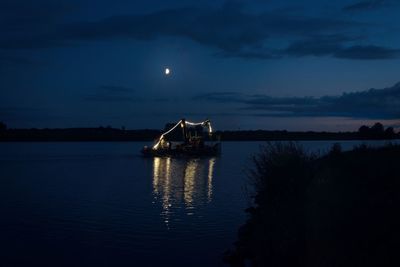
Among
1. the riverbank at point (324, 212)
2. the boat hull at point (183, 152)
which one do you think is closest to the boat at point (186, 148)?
the boat hull at point (183, 152)

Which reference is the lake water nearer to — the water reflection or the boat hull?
the water reflection

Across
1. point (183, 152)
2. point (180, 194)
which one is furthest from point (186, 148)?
point (180, 194)

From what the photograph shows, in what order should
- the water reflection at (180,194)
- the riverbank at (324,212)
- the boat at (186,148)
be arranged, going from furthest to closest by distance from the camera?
the boat at (186,148) < the water reflection at (180,194) < the riverbank at (324,212)

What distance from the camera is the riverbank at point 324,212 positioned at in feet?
30.5

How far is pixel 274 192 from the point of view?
16.8 meters

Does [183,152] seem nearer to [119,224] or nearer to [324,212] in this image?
[119,224]

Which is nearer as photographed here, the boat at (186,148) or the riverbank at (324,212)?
the riverbank at (324,212)

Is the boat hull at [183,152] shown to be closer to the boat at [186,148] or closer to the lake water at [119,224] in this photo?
the boat at [186,148]

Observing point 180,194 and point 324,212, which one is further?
point 180,194

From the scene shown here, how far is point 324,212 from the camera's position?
1187 cm

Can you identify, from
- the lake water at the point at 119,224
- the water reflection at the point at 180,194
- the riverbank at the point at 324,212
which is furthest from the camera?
the water reflection at the point at 180,194

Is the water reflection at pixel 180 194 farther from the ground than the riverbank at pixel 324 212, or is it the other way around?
the riverbank at pixel 324 212

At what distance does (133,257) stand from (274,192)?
4.76 meters

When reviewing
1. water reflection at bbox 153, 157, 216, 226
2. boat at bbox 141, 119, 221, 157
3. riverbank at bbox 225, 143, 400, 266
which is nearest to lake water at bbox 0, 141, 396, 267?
water reflection at bbox 153, 157, 216, 226
